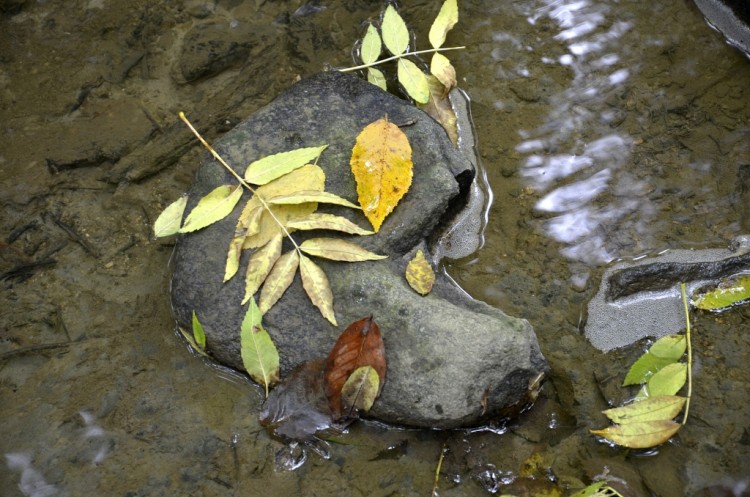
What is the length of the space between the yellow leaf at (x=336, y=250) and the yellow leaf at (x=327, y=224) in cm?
5

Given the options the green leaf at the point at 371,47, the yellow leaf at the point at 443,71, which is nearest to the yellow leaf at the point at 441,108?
the yellow leaf at the point at 443,71

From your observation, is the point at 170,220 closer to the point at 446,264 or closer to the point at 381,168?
the point at 381,168

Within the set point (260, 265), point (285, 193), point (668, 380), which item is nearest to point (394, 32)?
point (285, 193)

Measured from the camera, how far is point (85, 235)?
10.1ft

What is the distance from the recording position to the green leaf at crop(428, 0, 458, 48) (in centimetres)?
349

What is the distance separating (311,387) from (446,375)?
1.59ft

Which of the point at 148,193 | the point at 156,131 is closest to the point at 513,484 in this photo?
the point at 148,193

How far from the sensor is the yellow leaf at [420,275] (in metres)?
2.62

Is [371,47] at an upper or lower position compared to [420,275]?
upper

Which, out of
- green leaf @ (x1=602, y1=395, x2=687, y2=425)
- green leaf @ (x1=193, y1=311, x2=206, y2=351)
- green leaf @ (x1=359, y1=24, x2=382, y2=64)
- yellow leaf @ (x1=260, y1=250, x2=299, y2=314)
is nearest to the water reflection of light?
green leaf @ (x1=602, y1=395, x2=687, y2=425)

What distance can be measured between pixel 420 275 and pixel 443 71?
119 cm

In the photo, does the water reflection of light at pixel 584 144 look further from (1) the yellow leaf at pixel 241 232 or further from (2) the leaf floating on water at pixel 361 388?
(1) the yellow leaf at pixel 241 232

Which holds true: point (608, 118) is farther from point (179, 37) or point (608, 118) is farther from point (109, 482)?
point (109, 482)

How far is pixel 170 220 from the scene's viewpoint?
2.93m
